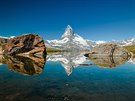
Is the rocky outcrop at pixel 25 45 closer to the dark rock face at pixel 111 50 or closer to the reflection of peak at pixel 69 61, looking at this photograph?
the dark rock face at pixel 111 50

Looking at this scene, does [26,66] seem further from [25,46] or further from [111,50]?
[25,46]

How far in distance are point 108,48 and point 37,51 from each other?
4023cm

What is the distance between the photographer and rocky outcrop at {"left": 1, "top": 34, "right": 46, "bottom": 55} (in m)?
120

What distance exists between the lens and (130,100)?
17219 mm

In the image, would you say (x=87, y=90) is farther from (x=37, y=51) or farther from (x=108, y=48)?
(x=37, y=51)

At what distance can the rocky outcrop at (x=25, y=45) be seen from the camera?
120m

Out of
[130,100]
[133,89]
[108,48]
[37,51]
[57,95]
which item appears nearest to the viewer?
[130,100]

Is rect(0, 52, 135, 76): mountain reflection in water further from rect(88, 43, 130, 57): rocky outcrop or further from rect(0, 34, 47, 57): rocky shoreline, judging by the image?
rect(0, 34, 47, 57): rocky shoreline

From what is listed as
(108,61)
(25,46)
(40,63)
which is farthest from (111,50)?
(40,63)

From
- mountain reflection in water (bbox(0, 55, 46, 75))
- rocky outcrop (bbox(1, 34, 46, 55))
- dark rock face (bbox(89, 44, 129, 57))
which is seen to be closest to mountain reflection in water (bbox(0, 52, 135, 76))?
mountain reflection in water (bbox(0, 55, 46, 75))

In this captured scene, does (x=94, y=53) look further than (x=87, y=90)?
Yes

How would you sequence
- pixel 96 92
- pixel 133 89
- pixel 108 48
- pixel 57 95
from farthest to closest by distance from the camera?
pixel 108 48 → pixel 133 89 → pixel 96 92 → pixel 57 95

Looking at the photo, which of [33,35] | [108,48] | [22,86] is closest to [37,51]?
[33,35]

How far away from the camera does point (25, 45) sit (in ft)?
397
